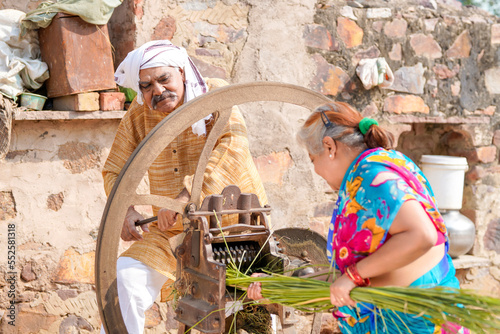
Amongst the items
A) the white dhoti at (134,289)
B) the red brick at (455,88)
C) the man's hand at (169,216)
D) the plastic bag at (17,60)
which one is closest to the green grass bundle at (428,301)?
the man's hand at (169,216)

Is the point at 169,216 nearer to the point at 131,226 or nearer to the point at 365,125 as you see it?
the point at 131,226

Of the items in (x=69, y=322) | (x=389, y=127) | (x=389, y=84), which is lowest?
(x=69, y=322)

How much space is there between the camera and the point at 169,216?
234 centimetres

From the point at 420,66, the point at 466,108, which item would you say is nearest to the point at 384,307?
the point at 420,66

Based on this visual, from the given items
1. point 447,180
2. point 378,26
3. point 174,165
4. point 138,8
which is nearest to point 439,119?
Answer: point 447,180

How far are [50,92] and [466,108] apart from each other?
3.06m

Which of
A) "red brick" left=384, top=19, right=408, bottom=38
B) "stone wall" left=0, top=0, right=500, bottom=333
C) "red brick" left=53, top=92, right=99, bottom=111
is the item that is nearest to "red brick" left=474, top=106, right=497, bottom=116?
"stone wall" left=0, top=0, right=500, bottom=333

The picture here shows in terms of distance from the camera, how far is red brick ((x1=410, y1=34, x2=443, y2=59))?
4391 mm

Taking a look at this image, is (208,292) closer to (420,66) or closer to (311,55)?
(311,55)

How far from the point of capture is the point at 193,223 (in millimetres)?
2174

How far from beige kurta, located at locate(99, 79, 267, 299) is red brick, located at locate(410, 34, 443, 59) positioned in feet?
7.18

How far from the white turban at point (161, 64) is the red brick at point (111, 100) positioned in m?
0.73

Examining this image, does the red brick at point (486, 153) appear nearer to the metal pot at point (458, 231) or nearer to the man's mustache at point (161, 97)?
the metal pot at point (458, 231)

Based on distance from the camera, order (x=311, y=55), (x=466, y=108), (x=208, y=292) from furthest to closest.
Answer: (x=466, y=108) → (x=311, y=55) → (x=208, y=292)
